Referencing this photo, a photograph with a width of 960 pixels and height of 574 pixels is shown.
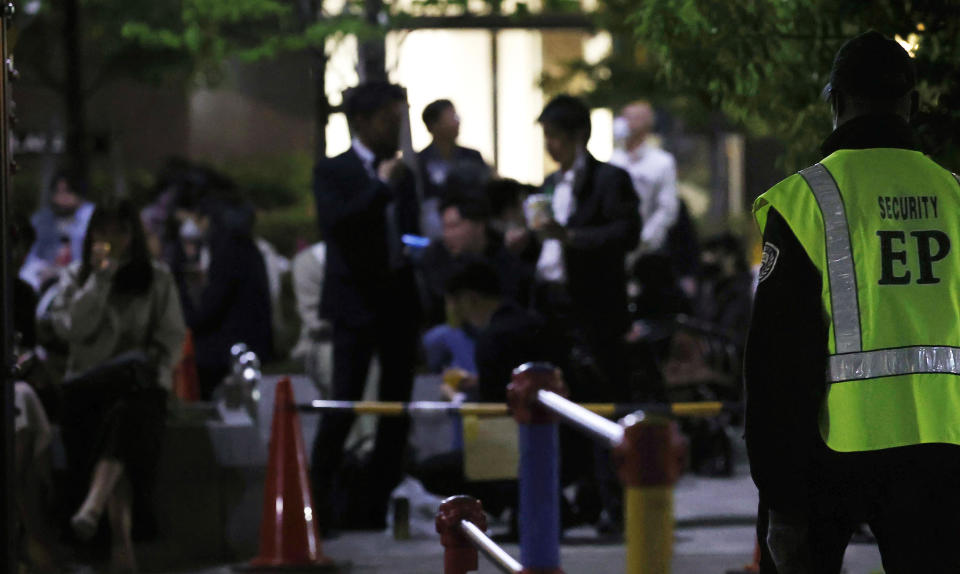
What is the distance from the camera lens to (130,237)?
359 inches

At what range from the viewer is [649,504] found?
3029 millimetres

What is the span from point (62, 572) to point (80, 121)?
46.4 ft

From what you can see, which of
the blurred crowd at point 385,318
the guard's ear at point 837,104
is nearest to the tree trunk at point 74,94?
the blurred crowd at point 385,318

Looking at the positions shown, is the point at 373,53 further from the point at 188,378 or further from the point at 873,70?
the point at 873,70

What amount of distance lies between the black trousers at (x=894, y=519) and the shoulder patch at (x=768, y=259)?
450 millimetres

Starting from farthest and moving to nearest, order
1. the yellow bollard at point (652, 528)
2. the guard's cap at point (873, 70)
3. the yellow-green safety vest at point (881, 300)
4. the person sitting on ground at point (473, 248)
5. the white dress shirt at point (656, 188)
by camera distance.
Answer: the white dress shirt at point (656, 188)
the person sitting on ground at point (473, 248)
the guard's cap at point (873, 70)
the yellow-green safety vest at point (881, 300)
the yellow bollard at point (652, 528)

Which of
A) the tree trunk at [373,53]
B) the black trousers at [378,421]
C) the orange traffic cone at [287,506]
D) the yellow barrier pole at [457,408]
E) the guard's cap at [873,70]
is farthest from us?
the tree trunk at [373,53]

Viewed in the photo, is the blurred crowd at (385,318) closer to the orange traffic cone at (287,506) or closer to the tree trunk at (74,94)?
the orange traffic cone at (287,506)

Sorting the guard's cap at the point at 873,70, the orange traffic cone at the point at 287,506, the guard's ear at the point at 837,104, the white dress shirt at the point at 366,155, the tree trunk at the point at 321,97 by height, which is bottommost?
the orange traffic cone at the point at 287,506

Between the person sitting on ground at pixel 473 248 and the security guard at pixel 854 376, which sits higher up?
the person sitting on ground at pixel 473 248

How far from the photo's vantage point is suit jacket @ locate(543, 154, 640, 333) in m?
9.62

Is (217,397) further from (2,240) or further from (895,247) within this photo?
(895,247)

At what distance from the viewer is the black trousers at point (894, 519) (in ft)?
13.1

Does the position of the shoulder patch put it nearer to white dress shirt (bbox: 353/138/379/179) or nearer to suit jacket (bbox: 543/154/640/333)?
suit jacket (bbox: 543/154/640/333)
